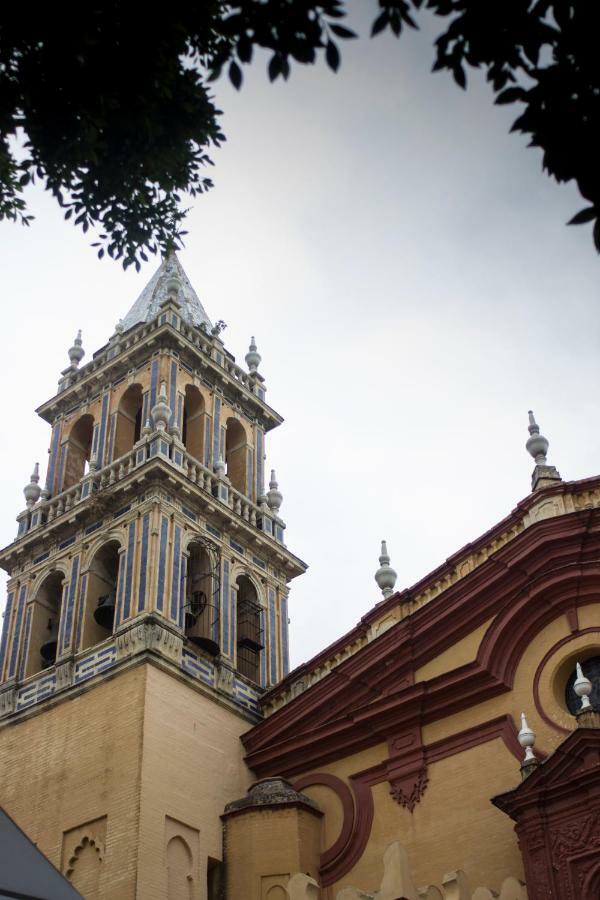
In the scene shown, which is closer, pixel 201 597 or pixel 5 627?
pixel 201 597

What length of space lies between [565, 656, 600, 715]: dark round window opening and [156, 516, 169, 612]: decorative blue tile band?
7510mm

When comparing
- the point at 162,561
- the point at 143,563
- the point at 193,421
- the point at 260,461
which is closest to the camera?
the point at 143,563

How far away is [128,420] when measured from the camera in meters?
25.3

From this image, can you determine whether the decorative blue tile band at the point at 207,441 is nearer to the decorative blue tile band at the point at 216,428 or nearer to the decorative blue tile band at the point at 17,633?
the decorative blue tile band at the point at 216,428

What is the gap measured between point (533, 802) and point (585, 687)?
6.04ft

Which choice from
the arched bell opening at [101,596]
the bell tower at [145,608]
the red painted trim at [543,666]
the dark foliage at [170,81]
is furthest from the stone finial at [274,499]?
the dark foliage at [170,81]

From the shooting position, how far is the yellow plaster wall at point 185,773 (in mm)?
17344

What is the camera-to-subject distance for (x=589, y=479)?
1802 centimetres

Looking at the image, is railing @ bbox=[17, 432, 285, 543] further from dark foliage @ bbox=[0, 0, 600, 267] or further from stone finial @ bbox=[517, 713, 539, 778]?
dark foliage @ bbox=[0, 0, 600, 267]

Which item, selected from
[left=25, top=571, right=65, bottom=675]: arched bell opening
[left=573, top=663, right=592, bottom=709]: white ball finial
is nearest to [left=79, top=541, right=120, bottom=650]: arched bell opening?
[left=25, top=571, right=65, bottom=675]: arched bell opening

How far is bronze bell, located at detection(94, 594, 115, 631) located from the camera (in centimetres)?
2145

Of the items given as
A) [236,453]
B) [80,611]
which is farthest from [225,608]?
[236,453]

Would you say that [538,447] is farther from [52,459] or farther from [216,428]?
[52,459]

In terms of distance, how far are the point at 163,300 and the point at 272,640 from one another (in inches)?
369
